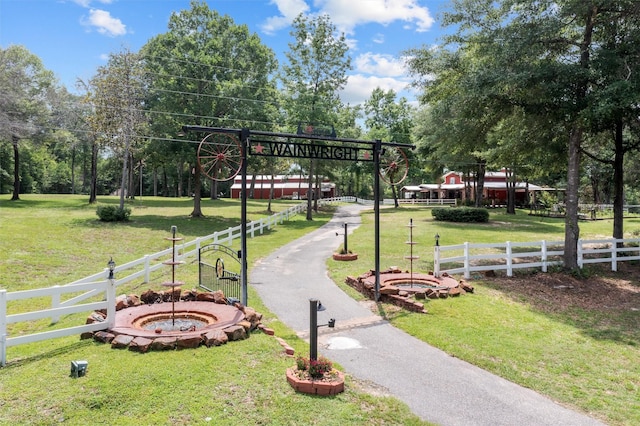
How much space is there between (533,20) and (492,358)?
12220 mm

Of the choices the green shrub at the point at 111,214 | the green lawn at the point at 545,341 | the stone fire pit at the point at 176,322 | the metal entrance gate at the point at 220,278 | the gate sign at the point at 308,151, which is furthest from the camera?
the green shrub at the point at 111,214

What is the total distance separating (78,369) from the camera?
589cm

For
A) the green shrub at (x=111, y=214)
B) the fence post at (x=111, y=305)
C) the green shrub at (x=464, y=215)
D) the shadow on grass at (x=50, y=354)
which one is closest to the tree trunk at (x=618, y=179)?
the green shrub at (x=464, y=215)

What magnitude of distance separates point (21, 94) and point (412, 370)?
35242 millimetres

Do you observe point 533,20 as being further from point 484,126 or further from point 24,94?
point 24,94

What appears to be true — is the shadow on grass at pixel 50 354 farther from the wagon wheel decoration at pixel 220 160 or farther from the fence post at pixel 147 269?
the fence post at pixel 147 269

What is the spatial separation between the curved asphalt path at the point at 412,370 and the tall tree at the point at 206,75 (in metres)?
18.6

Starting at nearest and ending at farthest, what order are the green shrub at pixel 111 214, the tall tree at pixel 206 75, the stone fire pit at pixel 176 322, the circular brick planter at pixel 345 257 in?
the stone fire pit at pixel 176 322 < the circular brick planter at pixel 345 257 < the green shrub at pixel 111 214 < the tall tree at pixel 206 75

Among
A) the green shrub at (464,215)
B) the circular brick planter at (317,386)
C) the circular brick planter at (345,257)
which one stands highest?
the green shrub at (464,215)

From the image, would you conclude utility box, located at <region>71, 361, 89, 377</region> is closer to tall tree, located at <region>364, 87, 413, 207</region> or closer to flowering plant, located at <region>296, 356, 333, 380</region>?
flowering plant, located at <region>296, 356, 333, 380</region>

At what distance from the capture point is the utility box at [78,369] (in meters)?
5.88

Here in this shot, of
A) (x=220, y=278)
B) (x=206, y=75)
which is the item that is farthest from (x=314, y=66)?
(x=220, y=278)

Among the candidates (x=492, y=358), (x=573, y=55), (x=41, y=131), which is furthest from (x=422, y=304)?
(x=41, y=131)

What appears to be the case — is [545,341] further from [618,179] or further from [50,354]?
[618,179]
